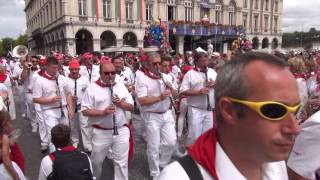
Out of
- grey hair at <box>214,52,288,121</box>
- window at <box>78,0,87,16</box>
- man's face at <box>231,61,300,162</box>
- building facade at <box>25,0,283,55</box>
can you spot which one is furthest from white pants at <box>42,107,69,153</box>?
window at <box>78,0,87,16</box>

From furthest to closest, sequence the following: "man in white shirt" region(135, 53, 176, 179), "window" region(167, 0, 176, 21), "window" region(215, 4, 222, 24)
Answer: "window" region(215, 4, 222, 24) < "window" region(167, 0, 176, 21) < "man in white shirt" region(135, 53, 176, 179)

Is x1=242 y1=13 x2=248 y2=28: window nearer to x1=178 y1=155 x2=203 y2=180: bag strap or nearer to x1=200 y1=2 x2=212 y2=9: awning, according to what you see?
x1=200 y1=2 x2=212 y2=9: awning

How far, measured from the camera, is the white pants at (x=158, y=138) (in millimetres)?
5414

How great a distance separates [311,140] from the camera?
6.55ft

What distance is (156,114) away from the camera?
5.50 meters

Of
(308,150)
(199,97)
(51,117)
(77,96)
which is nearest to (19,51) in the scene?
(77,96)

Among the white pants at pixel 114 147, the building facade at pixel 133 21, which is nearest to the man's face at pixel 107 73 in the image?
the white pants at pixel 114 147

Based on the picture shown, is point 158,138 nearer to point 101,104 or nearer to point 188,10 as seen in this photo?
point 101,104

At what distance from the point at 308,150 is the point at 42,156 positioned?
5915 millimetres

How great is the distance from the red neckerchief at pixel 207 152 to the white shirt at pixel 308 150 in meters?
0.83

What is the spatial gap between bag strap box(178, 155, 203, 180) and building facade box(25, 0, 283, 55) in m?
35.0

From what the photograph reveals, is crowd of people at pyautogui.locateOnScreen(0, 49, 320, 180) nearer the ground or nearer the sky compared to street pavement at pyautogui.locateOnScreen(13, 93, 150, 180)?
nearer the sky

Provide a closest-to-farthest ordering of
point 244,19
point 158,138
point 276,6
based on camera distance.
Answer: point 158,138 → point 244,19 → point 276,6

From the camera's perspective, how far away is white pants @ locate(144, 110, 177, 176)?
5.41 m
